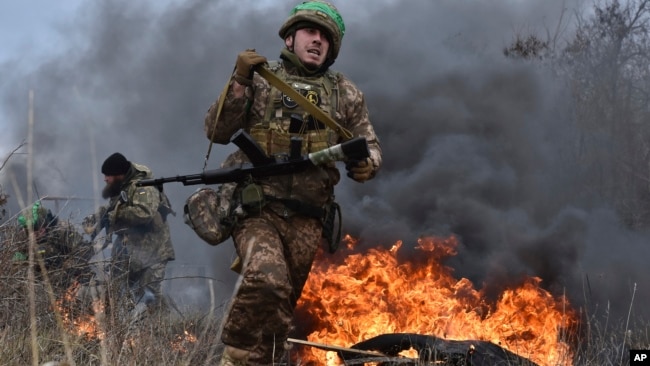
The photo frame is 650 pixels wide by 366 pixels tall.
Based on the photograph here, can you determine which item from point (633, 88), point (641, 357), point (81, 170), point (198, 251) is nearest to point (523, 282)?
point (641, 357)

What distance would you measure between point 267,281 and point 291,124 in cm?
99

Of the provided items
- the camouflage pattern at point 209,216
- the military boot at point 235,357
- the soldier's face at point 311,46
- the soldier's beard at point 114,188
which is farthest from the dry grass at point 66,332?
the soldier's beard at point 114,188

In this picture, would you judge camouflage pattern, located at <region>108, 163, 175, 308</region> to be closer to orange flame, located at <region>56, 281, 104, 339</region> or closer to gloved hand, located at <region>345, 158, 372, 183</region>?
orange flame, located at <region>56, 281, 104, 339</region>

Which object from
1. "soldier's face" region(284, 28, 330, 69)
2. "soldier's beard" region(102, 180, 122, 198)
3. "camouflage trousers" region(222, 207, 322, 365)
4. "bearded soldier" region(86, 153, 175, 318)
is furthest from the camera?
"soldier's beard" region(102, 180, 122, 198)

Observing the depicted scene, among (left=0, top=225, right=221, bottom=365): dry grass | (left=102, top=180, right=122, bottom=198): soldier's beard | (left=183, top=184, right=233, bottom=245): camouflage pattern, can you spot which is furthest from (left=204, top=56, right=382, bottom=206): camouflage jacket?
(left=102, top=180, right=122, bottom=198): soldier's beard

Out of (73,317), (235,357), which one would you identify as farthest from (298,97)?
(73,317)

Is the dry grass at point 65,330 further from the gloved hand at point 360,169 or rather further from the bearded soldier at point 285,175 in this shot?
the gloved hand at point 360,169

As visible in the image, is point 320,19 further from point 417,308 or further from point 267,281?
point 417,308

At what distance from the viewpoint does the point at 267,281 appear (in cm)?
363

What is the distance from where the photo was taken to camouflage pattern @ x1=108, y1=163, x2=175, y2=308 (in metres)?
6.85

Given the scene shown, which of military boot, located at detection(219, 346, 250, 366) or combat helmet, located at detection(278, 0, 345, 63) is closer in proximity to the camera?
military boot, located at detection(219, 346, 250, 366)

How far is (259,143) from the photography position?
13.4ft

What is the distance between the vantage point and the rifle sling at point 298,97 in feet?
13.1

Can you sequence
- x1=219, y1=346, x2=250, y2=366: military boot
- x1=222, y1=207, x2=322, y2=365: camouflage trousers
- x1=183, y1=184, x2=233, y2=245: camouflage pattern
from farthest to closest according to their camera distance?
1. x1=183, y1=184, x2=233, y2=245: camouflage pattern
2. x1=219, y1=346, x2=250, y2=366: military boot
3. x1=222, y1=207, x2=322, y2=365: camouflage trousers
